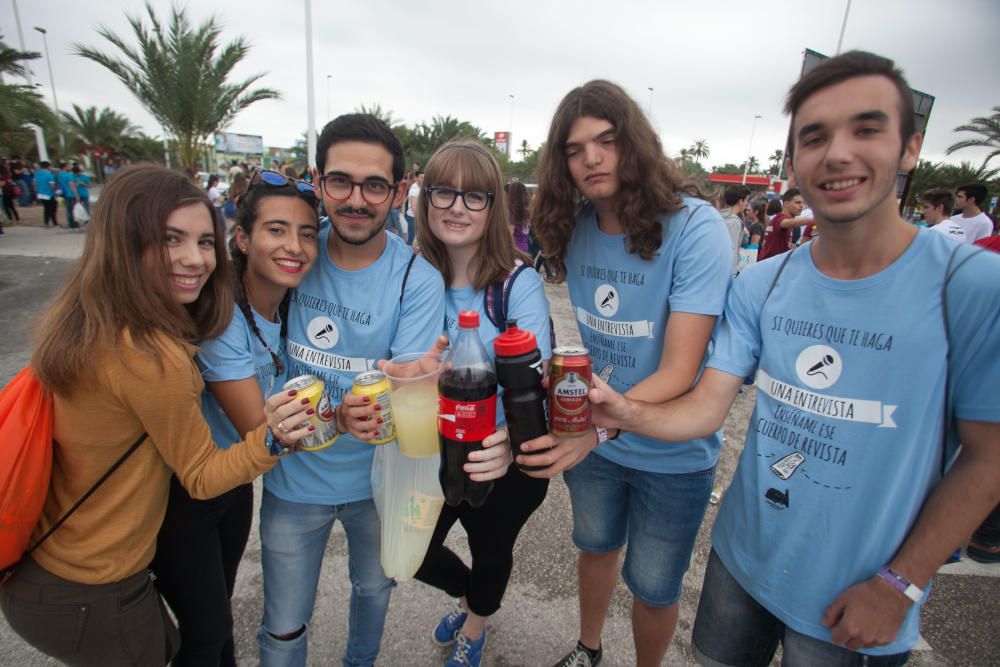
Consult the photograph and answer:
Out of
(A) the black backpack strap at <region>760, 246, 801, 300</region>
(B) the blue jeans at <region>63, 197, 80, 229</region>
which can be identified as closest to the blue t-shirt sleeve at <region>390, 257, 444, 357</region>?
(A) the black backpack strap at <region>760, 246, 801, 300</region>

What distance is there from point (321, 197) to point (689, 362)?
5.23ft

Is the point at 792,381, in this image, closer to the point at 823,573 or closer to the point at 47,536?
the point at 823,573

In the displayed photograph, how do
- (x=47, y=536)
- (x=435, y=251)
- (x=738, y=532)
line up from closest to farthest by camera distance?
(x=47, y=536), (x=738, y=532), (x=435, y=251)

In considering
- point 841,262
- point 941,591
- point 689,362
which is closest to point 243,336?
point 689,362

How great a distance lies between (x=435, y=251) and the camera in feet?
7.30

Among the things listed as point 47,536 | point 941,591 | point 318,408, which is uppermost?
point 318,408

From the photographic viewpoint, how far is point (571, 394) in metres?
1.39

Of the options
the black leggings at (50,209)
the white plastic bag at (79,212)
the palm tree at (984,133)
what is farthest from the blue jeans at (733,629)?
the palm tree at (984,133)

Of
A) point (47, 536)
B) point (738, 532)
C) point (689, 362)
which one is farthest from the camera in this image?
point (689, 362)

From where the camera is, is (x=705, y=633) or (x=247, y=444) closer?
(x=247, y=444)

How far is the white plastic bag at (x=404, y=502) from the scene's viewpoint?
6.01ft

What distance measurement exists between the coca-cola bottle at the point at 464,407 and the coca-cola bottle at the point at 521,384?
0.06 m

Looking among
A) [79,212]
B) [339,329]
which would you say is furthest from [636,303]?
[79,212]

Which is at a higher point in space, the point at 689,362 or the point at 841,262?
the point at 841,262
